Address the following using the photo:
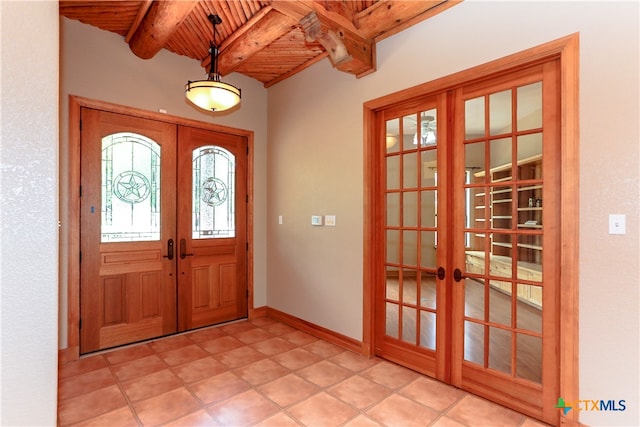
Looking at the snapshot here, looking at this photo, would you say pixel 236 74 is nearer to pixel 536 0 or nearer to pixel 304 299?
pixel 304 299

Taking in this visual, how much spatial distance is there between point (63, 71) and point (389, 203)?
3315 mm

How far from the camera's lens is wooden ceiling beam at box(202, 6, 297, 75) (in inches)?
112

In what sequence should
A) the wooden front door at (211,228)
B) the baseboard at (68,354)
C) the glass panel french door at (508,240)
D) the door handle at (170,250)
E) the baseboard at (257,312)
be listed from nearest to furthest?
the glass panel french door at (508,240), the baseboard at (68,354), the door handle at (170,250), the wooden front door at (211,228), the baseboard at (257,312)

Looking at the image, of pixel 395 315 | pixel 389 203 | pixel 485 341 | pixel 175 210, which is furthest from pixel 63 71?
pixel 485 341

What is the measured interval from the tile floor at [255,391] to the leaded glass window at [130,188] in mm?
1207

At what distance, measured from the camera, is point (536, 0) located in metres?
2.13

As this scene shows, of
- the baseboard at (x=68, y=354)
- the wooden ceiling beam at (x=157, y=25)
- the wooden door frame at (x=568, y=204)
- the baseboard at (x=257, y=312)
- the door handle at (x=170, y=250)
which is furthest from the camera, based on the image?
the baseboard at (x=257, y=312)

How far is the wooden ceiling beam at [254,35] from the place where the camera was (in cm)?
284

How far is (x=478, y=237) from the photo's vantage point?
8.23 feet

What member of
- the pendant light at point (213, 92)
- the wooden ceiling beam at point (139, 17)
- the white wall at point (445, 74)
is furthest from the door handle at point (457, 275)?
the wooden ceiling beam at point (139, 17)

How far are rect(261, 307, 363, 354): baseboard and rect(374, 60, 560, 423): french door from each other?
0.26 m

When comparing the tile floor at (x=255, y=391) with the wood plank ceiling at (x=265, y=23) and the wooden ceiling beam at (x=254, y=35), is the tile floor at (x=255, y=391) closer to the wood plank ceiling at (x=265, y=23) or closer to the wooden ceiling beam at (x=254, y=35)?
the wood plank ceiling at (x=265, y=23)

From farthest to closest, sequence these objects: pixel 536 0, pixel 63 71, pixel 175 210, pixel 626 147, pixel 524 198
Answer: pixel 175 210
pixel 63 71
pixel 524 198
pixel 536 0
pixel 626 147

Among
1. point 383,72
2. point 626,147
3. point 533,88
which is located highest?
point 383,72
